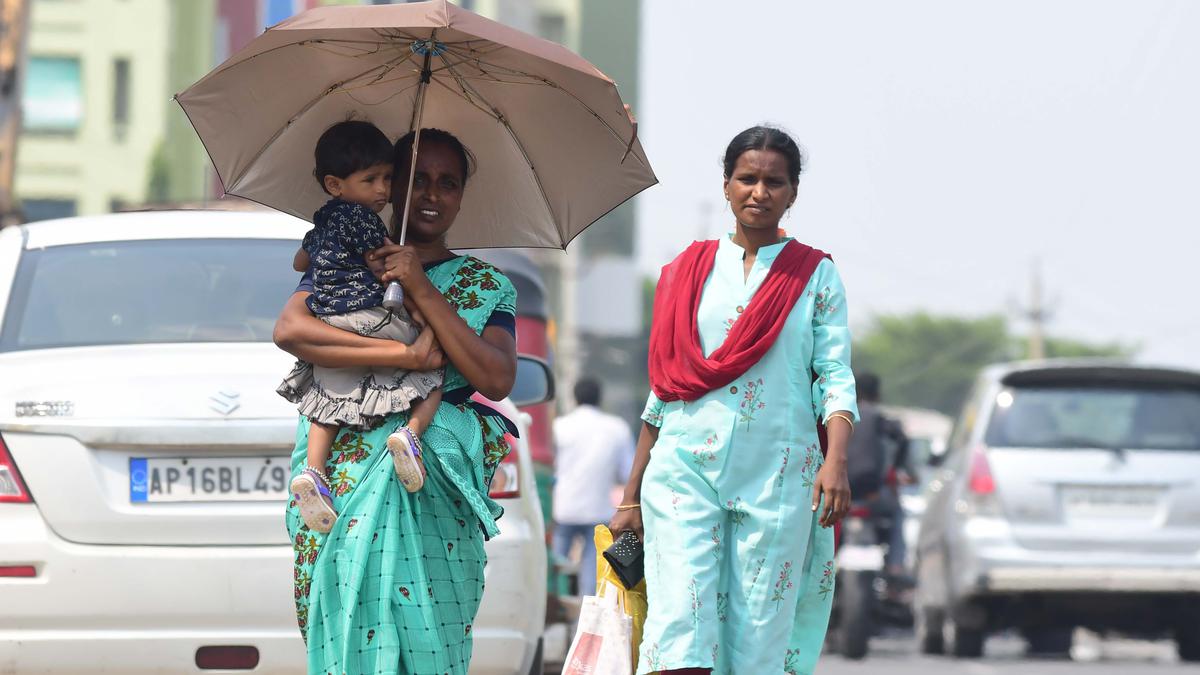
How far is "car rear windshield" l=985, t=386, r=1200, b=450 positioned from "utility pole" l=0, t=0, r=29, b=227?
32.2ft

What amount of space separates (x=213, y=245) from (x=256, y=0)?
4186 centimetres

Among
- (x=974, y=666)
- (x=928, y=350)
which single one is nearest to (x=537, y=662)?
(x=974, y=666)

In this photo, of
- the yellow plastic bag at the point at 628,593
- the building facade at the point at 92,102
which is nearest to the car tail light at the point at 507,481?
the yellow plastic bag at the point at 628,593

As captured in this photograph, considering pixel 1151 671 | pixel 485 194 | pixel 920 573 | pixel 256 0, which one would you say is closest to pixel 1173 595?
pixel 1151 671

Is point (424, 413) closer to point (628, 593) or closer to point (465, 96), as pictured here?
point (465, 96)

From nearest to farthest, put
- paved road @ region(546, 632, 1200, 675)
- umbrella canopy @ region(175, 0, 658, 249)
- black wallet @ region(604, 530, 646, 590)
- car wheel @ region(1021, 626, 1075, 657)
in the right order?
umbrella canopy @ region(175, 0, 658, 249) < black wallet @ region(604, 530, 646, 590) < paved road @ region(546, 632, 1200, 675) < car wheel @ region(1021, 626, 1075, 657)

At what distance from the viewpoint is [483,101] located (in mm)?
5117

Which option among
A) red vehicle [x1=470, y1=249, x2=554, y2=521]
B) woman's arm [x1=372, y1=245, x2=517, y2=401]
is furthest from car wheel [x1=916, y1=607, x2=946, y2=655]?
woman's arm [x1=372, y1=245, x2=517, y2=401]

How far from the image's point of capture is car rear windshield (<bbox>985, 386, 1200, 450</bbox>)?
12297 millimetres

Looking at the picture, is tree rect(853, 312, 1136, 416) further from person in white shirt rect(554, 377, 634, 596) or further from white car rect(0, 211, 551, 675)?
white car rect(0, 211, 551, 675)

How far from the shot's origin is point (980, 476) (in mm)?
12398

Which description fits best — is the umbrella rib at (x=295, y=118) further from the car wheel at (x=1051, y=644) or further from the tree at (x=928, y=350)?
the tree at (x=928, y=350)

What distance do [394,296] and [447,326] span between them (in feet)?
0.46

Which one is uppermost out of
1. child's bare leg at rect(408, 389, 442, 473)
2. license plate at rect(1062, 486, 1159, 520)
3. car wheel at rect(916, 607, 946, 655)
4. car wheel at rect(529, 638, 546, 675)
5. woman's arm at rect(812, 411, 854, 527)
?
child's bare leg at rect(408, 389, 442, 473)
